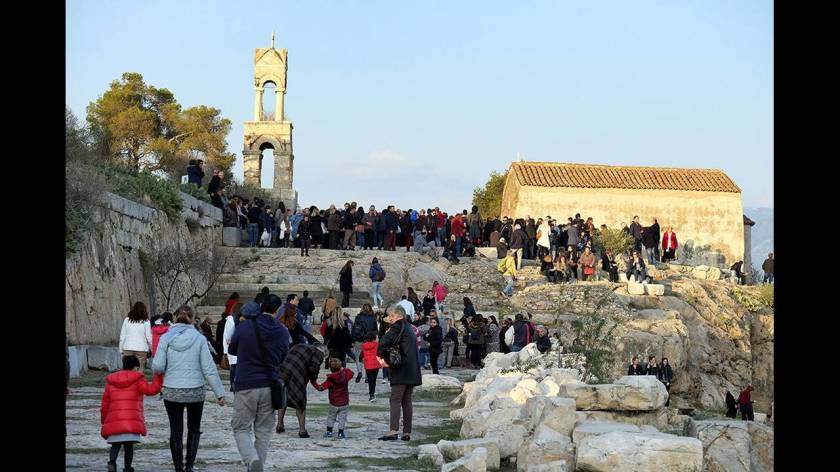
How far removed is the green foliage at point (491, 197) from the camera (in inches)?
2596

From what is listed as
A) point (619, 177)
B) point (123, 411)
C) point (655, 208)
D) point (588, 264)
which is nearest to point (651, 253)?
point (588, 264)

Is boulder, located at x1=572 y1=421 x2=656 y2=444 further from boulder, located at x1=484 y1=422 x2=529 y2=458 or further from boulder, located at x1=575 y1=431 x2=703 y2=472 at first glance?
boulder, located at x1=484 y1=422 x2=529 y2=458

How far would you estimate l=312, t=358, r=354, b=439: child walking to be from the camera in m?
12.8

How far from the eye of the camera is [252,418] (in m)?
9.87

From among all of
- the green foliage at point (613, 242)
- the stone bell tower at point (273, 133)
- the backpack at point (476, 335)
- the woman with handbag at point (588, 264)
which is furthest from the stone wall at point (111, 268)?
the stone bell tower at point (273, 133)

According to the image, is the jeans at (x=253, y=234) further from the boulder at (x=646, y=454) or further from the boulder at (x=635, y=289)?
the boulder at (x=646, y=454)

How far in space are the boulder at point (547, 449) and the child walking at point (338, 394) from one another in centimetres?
265

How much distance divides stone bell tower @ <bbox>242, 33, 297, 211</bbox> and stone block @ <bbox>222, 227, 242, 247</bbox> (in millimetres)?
12139

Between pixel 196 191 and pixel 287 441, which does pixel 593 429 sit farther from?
pixel 196 191

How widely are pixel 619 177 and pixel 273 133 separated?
14.6 metres
